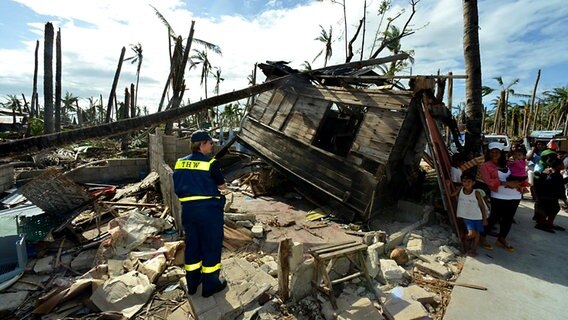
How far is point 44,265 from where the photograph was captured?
4602mm

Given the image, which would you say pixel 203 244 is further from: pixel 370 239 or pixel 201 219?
pixel 370 239

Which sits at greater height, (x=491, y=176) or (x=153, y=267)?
(x=491, y=176)

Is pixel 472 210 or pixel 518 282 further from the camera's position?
pixel 472 210

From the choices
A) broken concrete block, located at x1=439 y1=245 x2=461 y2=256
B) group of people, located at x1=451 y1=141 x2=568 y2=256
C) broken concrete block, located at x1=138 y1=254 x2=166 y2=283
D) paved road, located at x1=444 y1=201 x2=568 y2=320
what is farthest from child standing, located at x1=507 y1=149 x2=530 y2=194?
broken concrete block, located at x1=138 y1=254 x2=166 y2=283

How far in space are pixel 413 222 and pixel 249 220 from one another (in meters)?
3.51

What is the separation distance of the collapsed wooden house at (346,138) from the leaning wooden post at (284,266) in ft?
10.2

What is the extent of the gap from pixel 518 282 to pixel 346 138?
6120mm

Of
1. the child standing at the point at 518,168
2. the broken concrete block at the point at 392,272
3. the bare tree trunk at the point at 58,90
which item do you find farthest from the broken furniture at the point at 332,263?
the bare tree trunk at the point at 58,90

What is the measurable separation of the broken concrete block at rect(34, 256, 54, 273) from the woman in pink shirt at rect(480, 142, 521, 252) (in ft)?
23.9

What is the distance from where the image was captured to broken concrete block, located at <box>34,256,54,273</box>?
14.7 ft

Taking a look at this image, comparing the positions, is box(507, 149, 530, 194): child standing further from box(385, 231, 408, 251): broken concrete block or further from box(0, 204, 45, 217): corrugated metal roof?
box(0, 204, 45, 217): corrugated metal roof

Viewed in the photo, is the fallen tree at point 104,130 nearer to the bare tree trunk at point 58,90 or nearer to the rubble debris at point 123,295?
the rubble debris at point 123,295

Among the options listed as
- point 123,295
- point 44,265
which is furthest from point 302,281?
point 44,265

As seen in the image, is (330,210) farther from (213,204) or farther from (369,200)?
(213,204)
